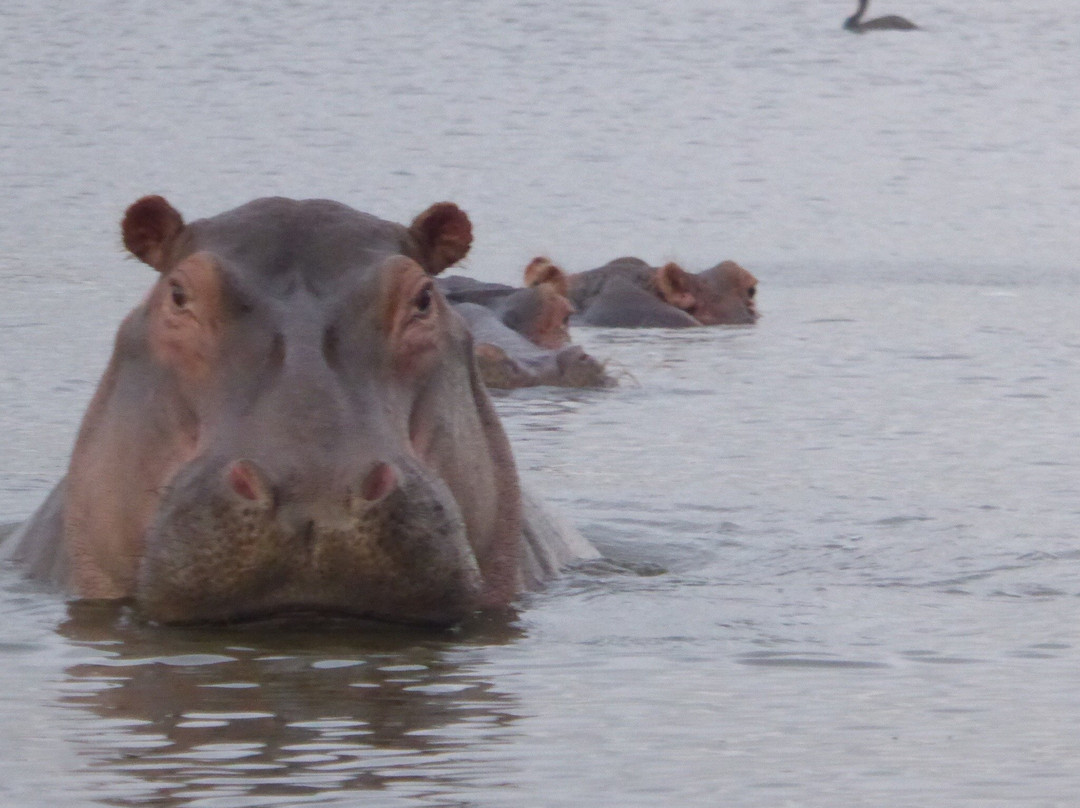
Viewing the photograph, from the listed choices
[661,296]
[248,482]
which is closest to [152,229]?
[248,482]

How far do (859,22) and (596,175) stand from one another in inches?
671

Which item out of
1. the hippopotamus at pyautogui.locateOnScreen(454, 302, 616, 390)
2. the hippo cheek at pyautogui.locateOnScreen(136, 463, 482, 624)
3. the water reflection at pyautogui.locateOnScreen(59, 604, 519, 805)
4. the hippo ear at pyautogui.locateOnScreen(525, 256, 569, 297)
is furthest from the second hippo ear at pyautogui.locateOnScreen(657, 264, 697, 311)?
the hippo cheek at pyautogui.locateOnScreen(136, 463, 482, 624)

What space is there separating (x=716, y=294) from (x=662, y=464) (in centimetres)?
635

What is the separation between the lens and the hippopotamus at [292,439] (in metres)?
4.87

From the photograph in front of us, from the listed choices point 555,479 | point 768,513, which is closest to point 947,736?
point 768,513

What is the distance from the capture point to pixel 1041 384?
39.4ft

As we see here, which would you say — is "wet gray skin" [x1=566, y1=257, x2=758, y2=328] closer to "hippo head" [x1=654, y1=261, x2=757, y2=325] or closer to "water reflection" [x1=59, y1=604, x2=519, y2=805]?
"hippo head" [x1=654, y1=261, x2=757, y2=325]

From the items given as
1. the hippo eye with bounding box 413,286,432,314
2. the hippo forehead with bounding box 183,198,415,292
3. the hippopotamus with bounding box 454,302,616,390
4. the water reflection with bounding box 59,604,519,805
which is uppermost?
the hippo forehead with bounding box 183,198,415,292

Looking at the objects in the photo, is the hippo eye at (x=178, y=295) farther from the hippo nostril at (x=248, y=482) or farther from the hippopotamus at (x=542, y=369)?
the hippopotamus at (x=542, y=369)

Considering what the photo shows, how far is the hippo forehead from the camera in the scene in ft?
17.7

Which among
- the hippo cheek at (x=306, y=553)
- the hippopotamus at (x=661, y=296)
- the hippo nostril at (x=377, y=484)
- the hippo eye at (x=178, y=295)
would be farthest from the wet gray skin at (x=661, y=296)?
the hippo nostril at (x=377, y=484)

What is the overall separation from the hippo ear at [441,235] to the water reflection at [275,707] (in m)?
0.86

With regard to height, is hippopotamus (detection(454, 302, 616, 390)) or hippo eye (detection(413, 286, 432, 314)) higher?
hippo eye (detection(413, 286, 432, 314))

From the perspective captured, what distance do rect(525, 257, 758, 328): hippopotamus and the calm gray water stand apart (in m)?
0.32
